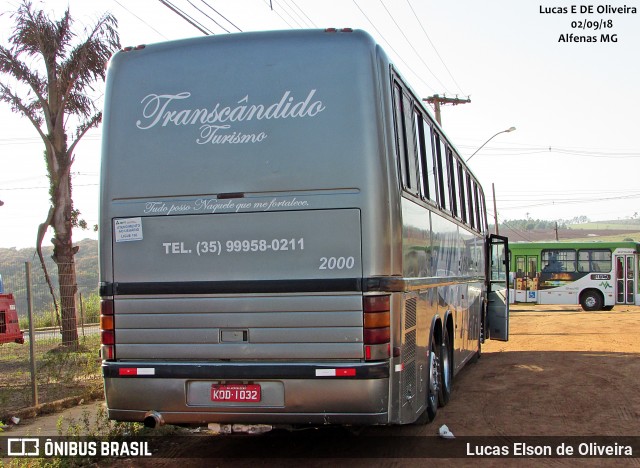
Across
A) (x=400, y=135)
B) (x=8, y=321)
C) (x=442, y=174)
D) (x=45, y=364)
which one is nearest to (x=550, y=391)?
(x=442, y=174)

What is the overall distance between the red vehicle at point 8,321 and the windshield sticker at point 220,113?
9.37m

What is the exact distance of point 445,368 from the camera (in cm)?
909

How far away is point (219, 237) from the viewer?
612cm

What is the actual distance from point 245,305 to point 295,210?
88 cm

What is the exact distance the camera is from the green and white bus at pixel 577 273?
33.9 metres

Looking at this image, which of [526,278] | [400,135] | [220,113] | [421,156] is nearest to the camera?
[220,113]

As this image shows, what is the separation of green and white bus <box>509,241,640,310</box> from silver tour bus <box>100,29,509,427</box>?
98.7 feet

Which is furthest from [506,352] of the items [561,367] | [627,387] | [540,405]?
[540,405]

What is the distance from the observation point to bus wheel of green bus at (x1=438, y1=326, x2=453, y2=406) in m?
8.98

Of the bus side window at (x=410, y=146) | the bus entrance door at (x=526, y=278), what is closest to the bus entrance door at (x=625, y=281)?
the bus entrance door at (x=526, y=278)

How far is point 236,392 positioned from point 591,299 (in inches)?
1244

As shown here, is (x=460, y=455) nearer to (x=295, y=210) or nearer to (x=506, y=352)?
(x=295, y=210)

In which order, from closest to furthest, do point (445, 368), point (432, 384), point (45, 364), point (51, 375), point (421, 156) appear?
point (421, 156)
point (432, 384)
point (445, 368)
point (51, 375)
point (45, 364)

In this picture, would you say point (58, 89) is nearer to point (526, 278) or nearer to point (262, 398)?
point (262, 398)
